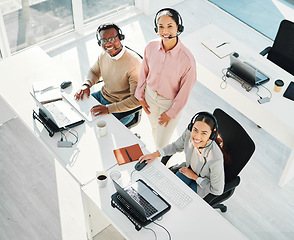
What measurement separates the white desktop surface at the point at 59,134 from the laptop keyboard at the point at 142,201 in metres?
0.32

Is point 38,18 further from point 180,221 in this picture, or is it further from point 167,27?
point 180,221

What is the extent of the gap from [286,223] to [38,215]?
7.65 feet

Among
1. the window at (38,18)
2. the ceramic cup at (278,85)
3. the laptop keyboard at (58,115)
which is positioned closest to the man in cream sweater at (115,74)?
the laptop keyboard at (58,115)

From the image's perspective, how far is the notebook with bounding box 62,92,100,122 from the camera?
354 centimetres

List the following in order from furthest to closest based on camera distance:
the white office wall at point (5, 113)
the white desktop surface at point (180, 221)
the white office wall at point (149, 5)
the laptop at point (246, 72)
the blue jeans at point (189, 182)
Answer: the white office wall at point (149, 5)
the white office wall at point (5, 113)
the laptop at point (246, 72)
the blue jeans at point (189, 182)
the white desktop surface at point (180, 221)

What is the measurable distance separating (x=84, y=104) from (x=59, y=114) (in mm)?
265

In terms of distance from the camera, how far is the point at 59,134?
339 cm

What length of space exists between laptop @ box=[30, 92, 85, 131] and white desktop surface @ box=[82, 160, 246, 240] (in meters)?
0.62

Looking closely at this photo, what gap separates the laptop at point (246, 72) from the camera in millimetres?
3896

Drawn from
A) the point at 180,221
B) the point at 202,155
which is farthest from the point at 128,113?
the point at 180,221

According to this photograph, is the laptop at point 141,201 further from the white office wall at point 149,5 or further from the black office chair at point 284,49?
the white office wall at point 149,5

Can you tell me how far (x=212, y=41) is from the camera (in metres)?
4.55

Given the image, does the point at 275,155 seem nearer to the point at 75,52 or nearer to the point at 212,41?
the point at 212,41

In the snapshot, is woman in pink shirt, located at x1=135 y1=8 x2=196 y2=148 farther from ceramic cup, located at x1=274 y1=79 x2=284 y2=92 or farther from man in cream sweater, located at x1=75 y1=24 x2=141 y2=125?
ceramic cup, located at x1=274 y1=79 x2=284 y2=92
